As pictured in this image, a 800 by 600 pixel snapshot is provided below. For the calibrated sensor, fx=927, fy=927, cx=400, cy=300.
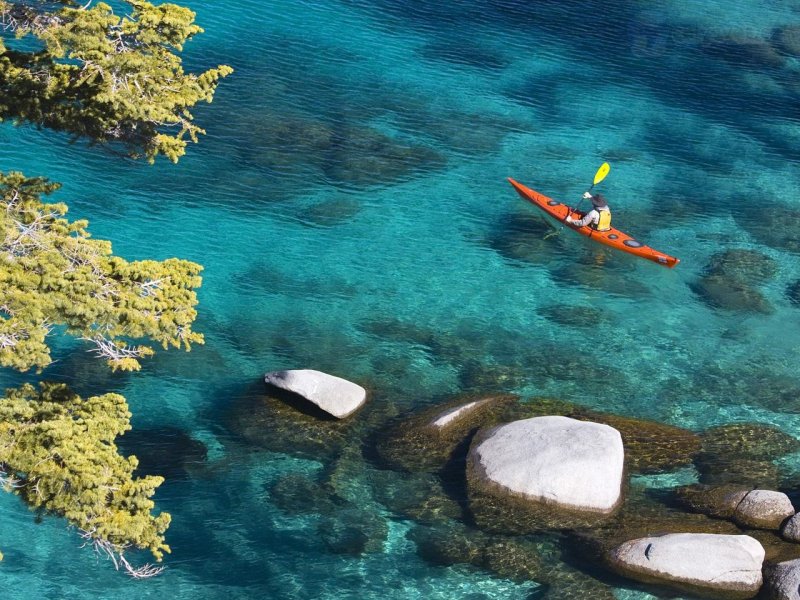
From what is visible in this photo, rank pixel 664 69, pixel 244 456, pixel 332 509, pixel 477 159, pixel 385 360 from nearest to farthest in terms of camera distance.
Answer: pixel 332 509
pixel 244 456
pixel 385 360
pixel 477 159
pixel 664 69

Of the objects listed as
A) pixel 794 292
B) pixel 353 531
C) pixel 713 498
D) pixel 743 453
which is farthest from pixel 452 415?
pixel 794 292

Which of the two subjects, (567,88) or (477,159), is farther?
(567,88)

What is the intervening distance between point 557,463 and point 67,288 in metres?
9.21

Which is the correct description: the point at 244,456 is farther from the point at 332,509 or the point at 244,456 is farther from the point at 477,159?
the point at 477,159

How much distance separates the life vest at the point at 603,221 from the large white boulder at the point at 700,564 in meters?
10.9

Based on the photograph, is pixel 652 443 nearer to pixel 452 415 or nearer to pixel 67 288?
pixel 452 415

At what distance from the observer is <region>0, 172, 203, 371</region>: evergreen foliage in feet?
33.4

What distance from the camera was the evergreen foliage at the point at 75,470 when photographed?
1024cm

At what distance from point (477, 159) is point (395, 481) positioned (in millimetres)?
14194

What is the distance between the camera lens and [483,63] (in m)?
34.2

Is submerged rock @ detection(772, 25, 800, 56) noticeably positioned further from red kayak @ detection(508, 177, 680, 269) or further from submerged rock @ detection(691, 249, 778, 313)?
red kayak @ detection(508, 177, 680, 269)

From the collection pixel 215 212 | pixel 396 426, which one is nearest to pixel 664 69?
pixel 215 212

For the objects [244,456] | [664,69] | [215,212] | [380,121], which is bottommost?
[244,456]

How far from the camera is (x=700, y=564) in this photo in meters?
14.5
